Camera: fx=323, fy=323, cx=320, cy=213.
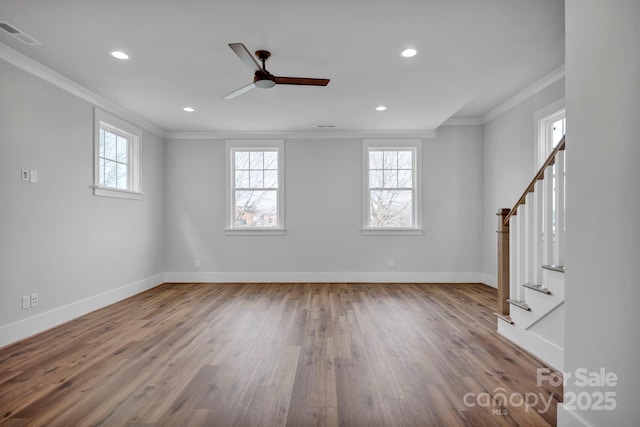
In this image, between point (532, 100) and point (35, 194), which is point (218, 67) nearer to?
point (35, 194)

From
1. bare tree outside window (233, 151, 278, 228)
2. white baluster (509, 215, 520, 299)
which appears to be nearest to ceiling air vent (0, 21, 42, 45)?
bare tree outside window (233, 151, 278, 228)

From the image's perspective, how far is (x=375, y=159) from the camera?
5.72 metres

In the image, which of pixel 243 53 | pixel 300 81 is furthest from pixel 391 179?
pixel 243 53

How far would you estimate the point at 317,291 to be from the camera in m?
4.91

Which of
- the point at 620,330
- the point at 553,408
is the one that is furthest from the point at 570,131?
the point at 553,408

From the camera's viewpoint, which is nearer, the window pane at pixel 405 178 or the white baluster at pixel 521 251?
the white baluster at pixel 521 251

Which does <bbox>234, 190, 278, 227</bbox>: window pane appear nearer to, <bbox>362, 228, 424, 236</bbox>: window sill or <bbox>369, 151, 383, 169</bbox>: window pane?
<bbox>362, 228, 424, 236</bbox>: window sill

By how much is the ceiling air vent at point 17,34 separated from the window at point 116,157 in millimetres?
1316

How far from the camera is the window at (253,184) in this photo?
5.69 m

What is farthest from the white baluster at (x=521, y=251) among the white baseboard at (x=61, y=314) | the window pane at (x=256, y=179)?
the white baseboard at (x=61, y=314)

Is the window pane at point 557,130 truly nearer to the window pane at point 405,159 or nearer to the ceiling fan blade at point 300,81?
the window pane at point 405,159

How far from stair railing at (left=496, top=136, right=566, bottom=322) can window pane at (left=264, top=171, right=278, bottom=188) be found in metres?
3.66

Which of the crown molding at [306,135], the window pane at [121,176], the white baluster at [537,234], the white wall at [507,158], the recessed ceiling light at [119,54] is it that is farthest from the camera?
the crown molding at [306,135]

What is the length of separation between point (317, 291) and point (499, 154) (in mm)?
3522
